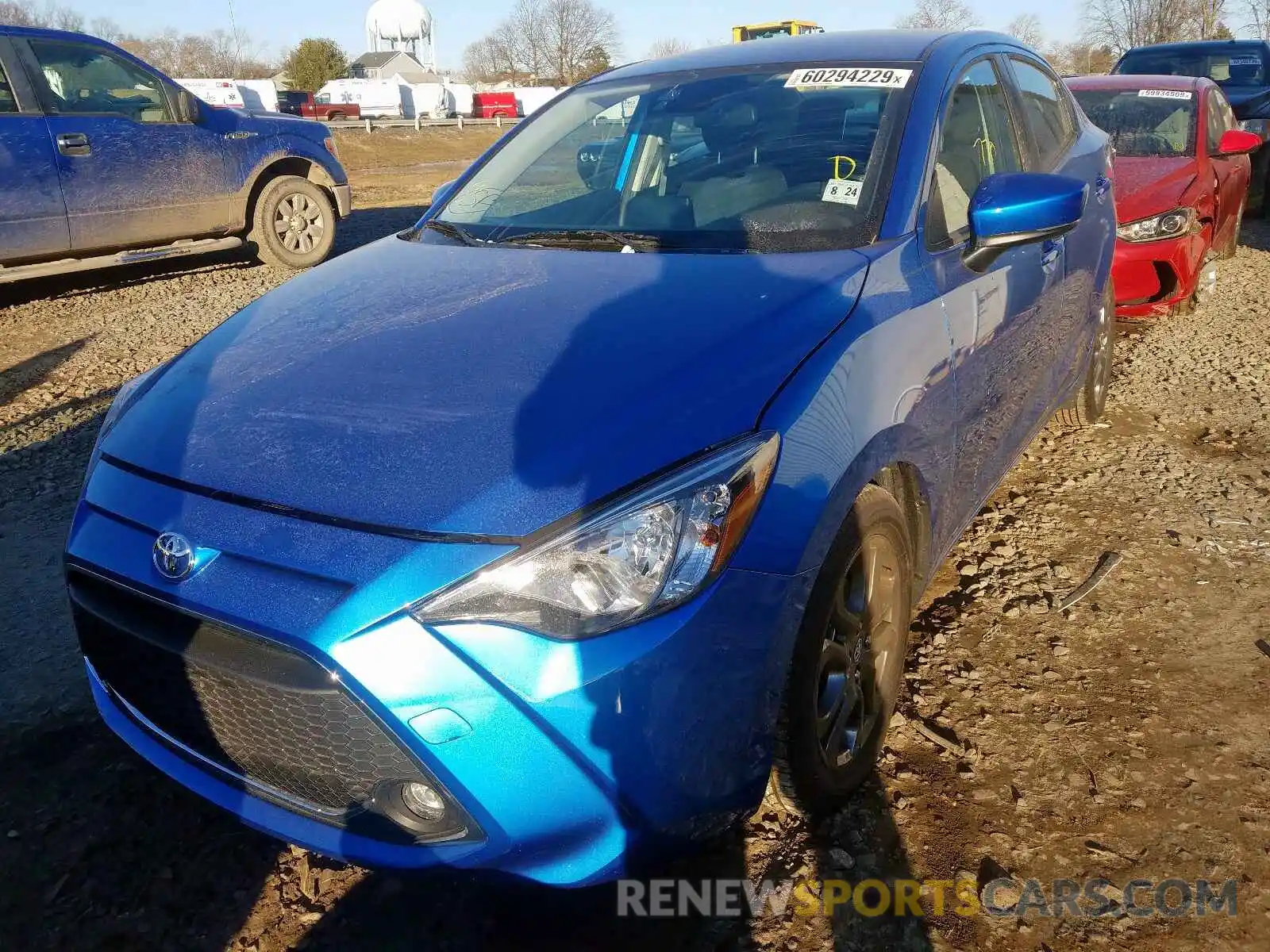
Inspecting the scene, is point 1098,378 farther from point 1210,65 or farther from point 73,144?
point 1210,65

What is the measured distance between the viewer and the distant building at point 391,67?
67250 mm

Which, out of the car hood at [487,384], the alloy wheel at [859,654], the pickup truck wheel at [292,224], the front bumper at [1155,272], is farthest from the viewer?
the pickup truck wheel at [292,224]

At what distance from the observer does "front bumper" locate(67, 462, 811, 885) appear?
5.03 feet

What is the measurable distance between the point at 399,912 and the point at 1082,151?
12.3ft

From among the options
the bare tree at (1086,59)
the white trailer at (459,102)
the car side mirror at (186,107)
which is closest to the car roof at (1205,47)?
the car side mirror at (186,107)

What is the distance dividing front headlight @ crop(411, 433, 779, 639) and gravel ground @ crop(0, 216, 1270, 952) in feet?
1.67

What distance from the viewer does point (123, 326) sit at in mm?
6715

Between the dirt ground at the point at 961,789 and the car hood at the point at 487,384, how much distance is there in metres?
0.71

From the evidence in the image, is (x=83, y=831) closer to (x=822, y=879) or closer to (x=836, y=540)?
(x=822, y=879)

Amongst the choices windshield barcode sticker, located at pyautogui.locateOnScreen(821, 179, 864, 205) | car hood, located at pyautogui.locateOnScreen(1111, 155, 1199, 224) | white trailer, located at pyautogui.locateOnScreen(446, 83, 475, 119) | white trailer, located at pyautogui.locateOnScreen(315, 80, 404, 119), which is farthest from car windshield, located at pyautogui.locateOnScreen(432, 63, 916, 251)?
white trailer, located at pyautogui.locateOnScreen(446, 83, 475, 119)

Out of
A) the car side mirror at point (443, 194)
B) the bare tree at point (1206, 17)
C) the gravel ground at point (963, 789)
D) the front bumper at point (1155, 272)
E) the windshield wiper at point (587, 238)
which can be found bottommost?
the gravel ground at point (963, 789)

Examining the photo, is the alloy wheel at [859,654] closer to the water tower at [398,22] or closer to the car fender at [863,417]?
the car fender at [863,417]

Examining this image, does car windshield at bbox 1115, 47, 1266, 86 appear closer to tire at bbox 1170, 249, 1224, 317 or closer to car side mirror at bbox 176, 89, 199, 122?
tire at bbox 1170, 249, 1224, 317

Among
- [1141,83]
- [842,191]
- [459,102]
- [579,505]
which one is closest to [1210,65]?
[1141,83]
